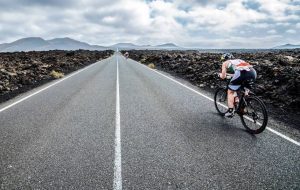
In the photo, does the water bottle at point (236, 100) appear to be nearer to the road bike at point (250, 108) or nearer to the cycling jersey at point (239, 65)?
the road bike at point (250, 108)

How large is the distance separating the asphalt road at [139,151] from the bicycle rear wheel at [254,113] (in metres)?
0.29

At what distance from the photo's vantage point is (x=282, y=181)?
15.1 ft

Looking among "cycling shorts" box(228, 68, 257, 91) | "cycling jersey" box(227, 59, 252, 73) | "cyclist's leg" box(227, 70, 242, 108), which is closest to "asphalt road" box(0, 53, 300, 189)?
"cyclist's leg" box(227, 70, 242, 108)

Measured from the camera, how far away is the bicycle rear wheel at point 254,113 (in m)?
6.78

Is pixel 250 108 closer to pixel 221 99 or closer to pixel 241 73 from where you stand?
pixel 241 73

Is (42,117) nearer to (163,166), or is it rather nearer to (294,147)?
(163,166)

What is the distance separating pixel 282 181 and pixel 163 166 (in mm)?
2016

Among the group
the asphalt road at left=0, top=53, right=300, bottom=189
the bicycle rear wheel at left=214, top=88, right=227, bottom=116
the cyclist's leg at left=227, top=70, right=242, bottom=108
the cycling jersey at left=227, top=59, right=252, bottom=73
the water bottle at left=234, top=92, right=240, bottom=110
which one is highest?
the cycling jersey at left=227, top=59, right=252, bottom=73

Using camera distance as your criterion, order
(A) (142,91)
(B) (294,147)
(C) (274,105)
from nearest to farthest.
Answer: (B) (294,147)
(C) (274,105)
(A) (142,91)

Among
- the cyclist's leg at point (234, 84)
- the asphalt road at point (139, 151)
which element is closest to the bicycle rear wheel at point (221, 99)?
the asphalt road at point (139, 151)

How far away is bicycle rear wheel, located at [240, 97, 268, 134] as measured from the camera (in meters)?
6.78

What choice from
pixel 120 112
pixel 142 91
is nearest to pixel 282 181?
pixel 120 112

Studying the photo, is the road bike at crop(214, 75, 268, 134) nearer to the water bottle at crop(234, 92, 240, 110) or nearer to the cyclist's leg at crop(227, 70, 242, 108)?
the water bottle at crop(234, 92, 240, 110)

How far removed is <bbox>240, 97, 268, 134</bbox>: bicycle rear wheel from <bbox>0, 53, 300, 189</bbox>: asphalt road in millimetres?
290
